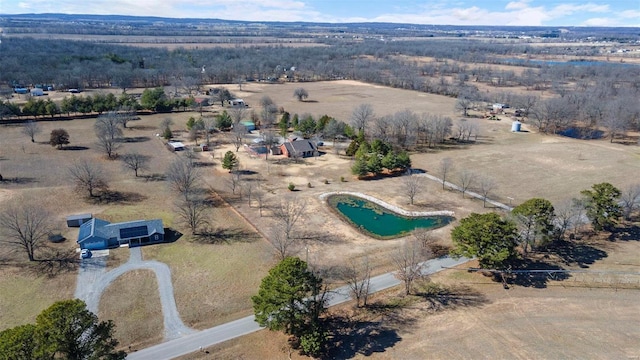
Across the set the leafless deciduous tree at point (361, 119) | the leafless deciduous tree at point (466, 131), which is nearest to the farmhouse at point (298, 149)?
the leafless deciduous tree at point (361, 119)

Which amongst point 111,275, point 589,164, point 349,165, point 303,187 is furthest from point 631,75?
point 111,275

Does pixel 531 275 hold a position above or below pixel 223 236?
below

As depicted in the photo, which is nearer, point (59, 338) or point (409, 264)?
point (59, 338)

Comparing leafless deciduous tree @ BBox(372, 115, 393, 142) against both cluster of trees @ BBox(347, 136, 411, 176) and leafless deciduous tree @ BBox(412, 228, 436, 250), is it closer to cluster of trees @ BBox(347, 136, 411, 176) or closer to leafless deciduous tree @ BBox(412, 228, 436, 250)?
cluster of trees @ BBox(347, 136, 411, 176)

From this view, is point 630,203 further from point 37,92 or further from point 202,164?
point 37,92

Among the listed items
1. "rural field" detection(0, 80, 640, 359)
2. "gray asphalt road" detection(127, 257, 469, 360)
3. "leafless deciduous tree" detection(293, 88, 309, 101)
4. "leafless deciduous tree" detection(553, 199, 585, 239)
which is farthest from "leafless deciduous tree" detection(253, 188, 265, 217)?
"leafless deciduous tree" detection(293, 88, 309, 101)

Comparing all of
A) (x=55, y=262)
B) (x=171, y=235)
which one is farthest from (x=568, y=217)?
(x=55, y=262)

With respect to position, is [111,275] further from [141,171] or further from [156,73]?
[156,73]
